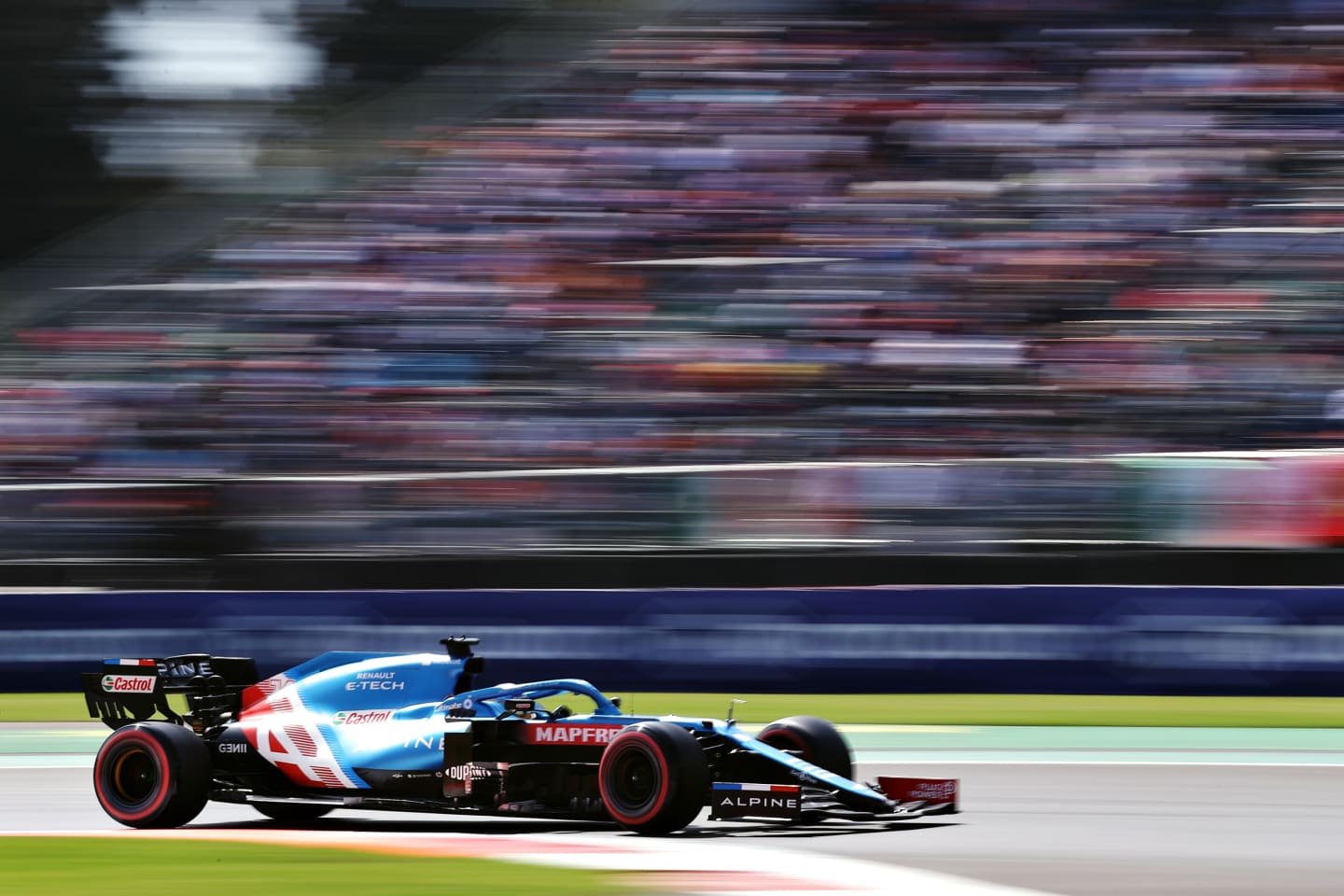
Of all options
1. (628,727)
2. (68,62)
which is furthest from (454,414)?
(68,62)

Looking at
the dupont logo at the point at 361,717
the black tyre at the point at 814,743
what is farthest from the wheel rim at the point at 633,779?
the dupont logo at the point at 361,717

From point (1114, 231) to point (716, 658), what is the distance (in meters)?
5.33

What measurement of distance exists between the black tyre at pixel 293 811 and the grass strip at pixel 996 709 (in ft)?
11.3

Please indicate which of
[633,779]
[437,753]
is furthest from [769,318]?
[633,779]

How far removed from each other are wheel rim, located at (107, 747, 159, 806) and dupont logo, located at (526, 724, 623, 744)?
151cm

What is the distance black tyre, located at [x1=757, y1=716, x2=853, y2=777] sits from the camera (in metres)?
6.84

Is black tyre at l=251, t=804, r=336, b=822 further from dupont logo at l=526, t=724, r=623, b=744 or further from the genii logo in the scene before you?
dupont logo at l=526, t=724, r=623, b=744

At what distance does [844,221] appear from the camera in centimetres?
1589

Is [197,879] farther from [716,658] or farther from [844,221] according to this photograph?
[844,221]

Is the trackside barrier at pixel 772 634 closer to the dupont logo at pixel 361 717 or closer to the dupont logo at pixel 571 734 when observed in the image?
the dupont logo at pixel 361 717

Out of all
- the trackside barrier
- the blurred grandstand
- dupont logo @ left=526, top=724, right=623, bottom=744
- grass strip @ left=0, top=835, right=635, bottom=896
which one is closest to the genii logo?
dupont logo @ left=526, top=724, right=623, bottom=744

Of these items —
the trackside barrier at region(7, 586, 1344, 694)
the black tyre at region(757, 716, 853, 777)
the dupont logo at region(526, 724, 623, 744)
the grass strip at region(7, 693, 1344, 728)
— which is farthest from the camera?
the trackside barrier at region(7, 586, 1344, 694)

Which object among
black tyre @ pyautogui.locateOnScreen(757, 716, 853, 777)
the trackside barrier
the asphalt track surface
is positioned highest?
the trackside barrier

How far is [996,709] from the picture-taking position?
11.5m
